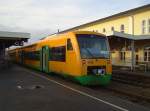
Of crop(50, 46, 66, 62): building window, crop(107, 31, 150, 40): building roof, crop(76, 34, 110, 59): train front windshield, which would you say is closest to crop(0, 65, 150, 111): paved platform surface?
crop(76, 34, 110, 59): train front windshield

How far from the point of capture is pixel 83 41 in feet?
62.6

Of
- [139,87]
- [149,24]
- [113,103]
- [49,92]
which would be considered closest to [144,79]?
[139,87]

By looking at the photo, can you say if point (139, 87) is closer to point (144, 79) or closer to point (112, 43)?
point (144, 79)

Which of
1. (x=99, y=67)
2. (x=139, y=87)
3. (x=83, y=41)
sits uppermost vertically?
(x=83, y=41)

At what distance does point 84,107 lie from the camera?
11984mm

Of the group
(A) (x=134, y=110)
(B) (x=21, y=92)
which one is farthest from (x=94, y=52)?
(A) (x=134, y=110)

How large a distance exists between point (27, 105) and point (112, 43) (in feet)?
99.7

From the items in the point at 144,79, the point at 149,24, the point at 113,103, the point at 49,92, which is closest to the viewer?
the point at 113,103

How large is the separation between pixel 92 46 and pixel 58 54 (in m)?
3.94

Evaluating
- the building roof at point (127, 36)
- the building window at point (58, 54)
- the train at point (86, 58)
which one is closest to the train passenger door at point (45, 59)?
the building window at point (58, 54)

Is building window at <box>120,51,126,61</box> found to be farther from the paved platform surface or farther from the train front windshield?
the paved platform surface

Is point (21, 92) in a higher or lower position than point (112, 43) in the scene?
lower

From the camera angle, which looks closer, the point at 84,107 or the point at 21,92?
the point at 84,107

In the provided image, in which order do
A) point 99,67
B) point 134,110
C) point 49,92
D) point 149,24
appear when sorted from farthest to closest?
point 149,24
point 99,67
point 49,92
point 134,110
